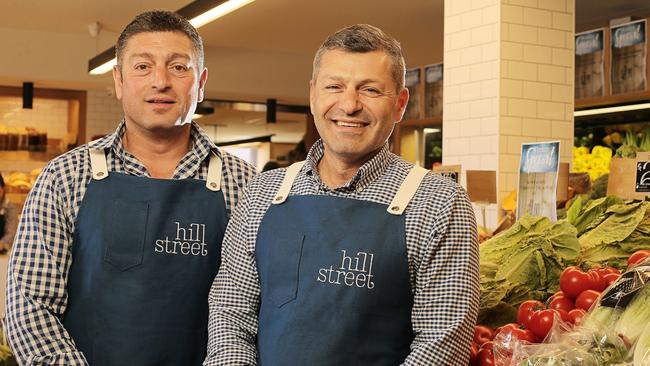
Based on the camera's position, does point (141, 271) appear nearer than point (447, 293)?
No

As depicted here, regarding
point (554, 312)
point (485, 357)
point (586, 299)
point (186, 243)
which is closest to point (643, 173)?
point (586, 299)

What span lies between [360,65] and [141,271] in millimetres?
755

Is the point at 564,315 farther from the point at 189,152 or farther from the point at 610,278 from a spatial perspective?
the point at 189,152

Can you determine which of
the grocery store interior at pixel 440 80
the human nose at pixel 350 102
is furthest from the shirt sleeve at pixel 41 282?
the grocery store interior at pixel 440 80

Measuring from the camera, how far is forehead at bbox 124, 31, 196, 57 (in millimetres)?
2199

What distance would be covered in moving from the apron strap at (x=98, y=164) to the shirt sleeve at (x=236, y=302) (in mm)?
386

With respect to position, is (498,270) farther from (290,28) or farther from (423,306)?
(290,28)

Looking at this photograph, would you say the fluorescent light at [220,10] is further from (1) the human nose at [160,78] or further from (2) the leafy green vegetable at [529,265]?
(1) the human nose at [160,78]

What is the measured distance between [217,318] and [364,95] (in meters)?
0.62

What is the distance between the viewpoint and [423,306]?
186cm

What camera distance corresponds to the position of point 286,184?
2078mm

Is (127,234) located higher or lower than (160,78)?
lower

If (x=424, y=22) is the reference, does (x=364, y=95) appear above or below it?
below

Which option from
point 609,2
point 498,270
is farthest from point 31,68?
point 498,270
